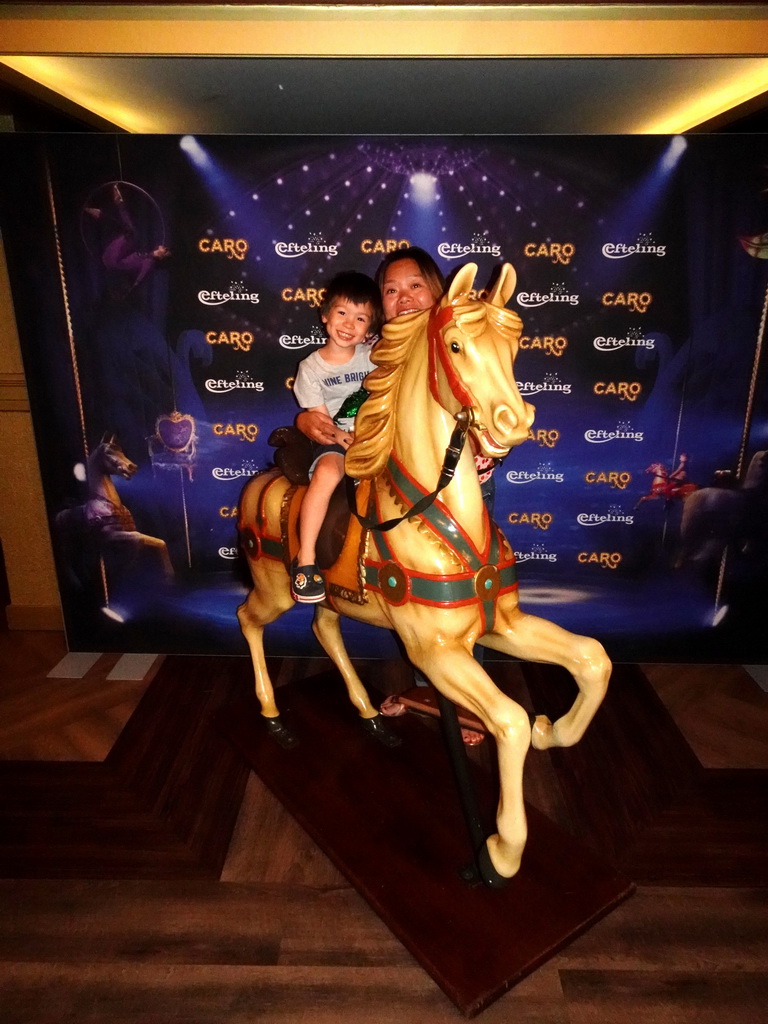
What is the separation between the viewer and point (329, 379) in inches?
85.0

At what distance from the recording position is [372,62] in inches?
95.1

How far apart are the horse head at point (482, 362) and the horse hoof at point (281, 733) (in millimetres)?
1625

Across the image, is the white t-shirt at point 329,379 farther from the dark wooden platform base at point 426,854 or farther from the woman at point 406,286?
the dark wooden platform base at point 426,854

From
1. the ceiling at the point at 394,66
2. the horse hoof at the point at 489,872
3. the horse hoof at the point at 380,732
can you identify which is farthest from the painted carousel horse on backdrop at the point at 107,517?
the horse hoof at the point at 489,872

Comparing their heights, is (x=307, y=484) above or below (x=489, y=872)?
above

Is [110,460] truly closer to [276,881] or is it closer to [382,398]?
[382,398]

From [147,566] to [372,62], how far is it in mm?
2511

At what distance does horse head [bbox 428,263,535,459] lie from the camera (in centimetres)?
139

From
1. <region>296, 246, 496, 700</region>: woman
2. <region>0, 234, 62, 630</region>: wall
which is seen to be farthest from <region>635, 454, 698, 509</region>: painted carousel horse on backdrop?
<region>0, 234, 62, 630</region>: wall

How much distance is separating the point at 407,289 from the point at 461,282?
612 mm

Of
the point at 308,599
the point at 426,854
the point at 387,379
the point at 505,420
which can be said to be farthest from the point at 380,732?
the point at 505,420

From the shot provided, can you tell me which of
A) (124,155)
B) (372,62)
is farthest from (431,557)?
(124,155)

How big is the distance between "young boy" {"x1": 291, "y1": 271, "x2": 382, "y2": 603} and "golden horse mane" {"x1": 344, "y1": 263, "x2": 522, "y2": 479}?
239 millimetres

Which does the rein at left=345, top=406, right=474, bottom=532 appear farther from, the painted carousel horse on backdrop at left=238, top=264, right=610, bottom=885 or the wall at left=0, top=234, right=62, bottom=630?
the wall at left=0, top=234, right=62, bottom=630
